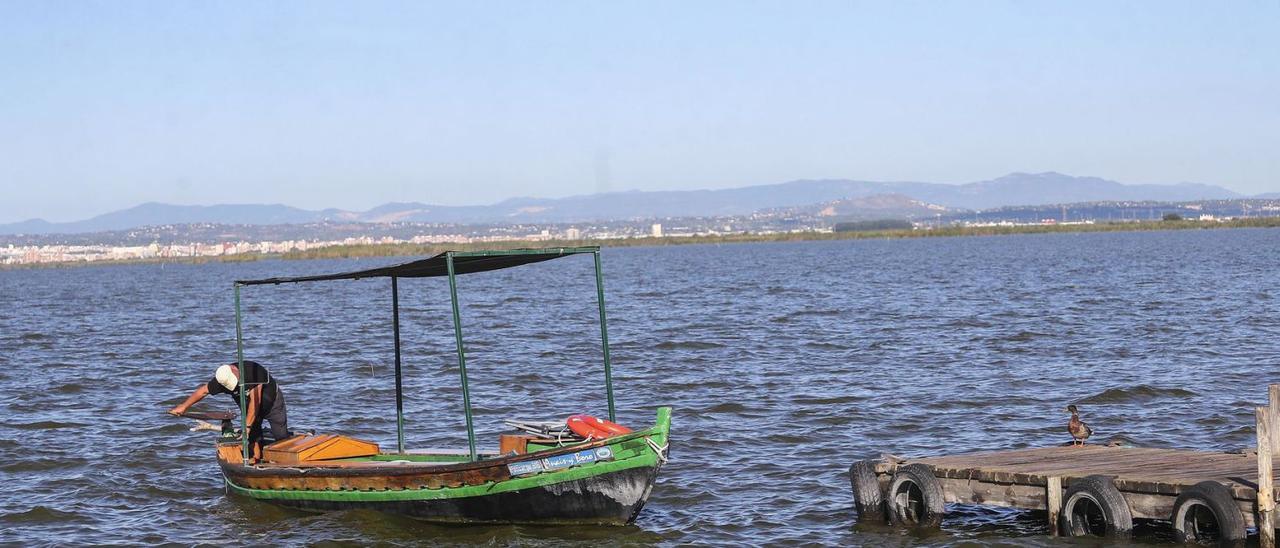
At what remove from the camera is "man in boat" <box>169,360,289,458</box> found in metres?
20.1

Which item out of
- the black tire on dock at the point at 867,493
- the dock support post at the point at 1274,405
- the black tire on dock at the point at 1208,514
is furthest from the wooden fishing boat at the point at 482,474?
the dock support post at the point at 1274,405

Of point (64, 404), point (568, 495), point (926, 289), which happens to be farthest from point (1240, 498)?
point (926, 289)

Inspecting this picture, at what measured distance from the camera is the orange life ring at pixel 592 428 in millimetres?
16859

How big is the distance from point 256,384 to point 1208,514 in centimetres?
1249

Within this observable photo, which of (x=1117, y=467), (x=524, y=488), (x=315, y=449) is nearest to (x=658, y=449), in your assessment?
(x=524, y=488)

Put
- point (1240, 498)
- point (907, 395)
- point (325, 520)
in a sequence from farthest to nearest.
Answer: point (907, 395)
point (325, 520)
point (1240, 498)

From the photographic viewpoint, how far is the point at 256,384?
2016cm

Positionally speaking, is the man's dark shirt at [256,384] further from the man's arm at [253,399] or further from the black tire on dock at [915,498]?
the black tire on dock at [915,498]

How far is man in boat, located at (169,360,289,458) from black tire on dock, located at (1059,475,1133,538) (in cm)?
1086

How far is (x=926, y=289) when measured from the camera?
231 feet

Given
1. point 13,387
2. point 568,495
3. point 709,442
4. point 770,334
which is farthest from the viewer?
point 770,334

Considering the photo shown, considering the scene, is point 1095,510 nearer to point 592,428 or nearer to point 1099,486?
point 1099,486

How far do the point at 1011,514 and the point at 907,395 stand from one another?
10883 mm

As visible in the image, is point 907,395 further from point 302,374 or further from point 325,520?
point 302,374
